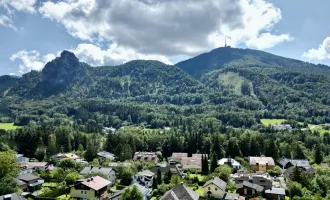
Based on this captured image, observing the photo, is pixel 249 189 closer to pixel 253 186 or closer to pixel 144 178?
pixel 253 186

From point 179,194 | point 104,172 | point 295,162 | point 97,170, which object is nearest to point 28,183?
point 97,170

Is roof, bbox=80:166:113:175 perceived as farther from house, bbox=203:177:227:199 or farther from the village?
house, bbox=203:177:227:199

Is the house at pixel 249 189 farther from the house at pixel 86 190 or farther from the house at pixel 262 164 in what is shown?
the house at pixel 86 190

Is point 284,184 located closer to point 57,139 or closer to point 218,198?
point 218,198

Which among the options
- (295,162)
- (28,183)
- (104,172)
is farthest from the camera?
(295,162)

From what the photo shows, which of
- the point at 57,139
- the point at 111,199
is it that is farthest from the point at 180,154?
the point at 111,199

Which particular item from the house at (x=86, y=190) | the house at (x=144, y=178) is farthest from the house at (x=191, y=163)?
the house at (x=86, y=190)
